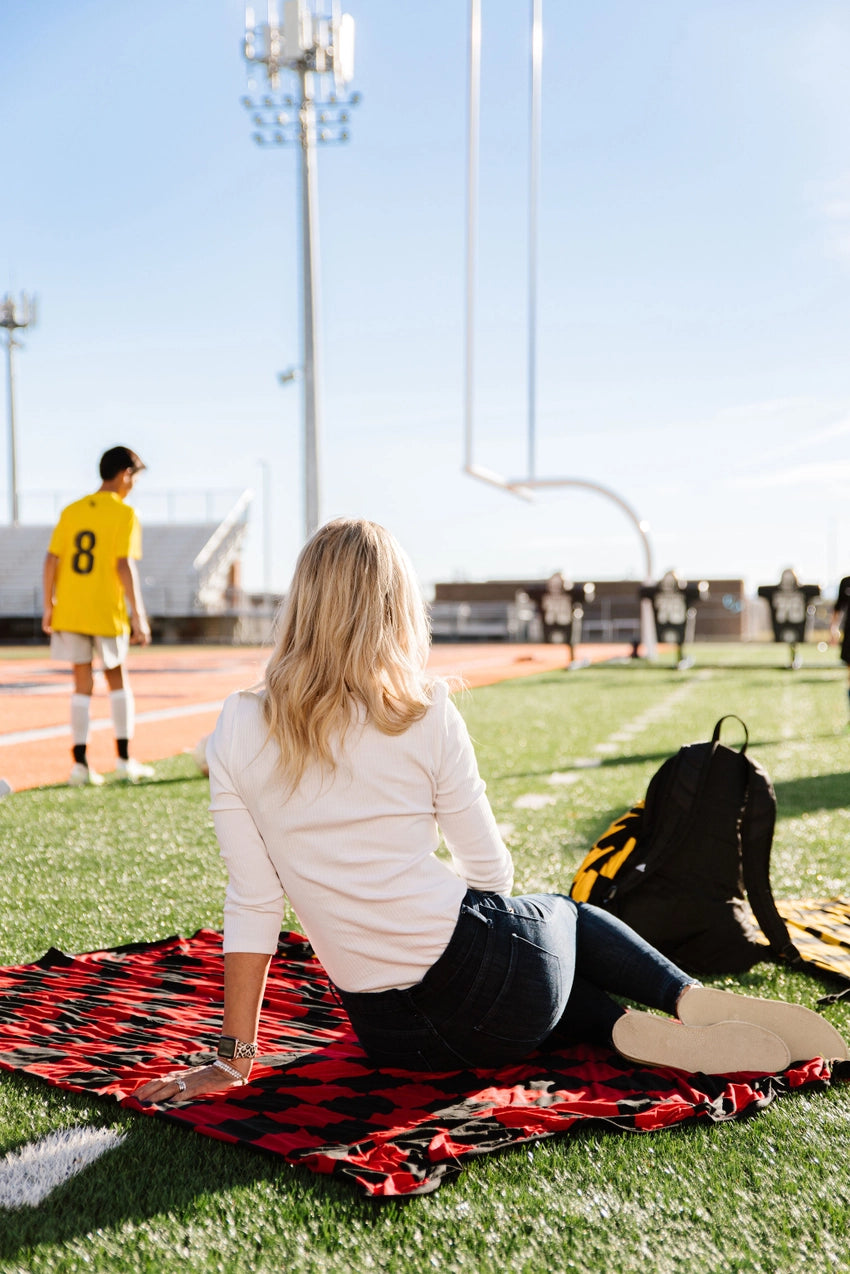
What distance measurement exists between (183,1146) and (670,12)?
24.9m

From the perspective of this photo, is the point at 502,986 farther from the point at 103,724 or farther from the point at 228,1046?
the point at 103,724

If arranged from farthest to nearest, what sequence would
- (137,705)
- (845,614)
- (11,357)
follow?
(11,357), (137,705), (845,614)

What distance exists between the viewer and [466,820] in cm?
202

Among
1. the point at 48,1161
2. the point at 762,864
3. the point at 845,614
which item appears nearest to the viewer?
the point at 48,1161

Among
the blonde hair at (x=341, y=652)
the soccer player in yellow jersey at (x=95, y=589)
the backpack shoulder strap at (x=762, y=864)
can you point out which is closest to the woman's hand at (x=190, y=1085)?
the blonde hair at (x=341, y=652)

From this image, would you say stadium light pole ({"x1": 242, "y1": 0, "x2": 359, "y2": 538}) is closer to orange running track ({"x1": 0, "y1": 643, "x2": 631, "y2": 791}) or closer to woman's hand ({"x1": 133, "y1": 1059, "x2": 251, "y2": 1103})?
orange running track ({"x1": 0, "y1": 643, "x2": 631, "y2": 791})

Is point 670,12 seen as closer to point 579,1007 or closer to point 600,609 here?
point 600,609

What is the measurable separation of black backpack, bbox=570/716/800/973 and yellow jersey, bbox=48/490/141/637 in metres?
3.64

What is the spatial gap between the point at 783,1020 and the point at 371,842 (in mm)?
937

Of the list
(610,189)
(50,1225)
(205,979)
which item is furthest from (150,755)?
(610,189)

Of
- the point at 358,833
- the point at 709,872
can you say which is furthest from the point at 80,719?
the point at 358,833

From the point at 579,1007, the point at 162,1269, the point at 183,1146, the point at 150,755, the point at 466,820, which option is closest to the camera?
the point at 162,1269

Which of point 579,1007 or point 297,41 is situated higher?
point 297,41

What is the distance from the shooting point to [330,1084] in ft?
7.01
